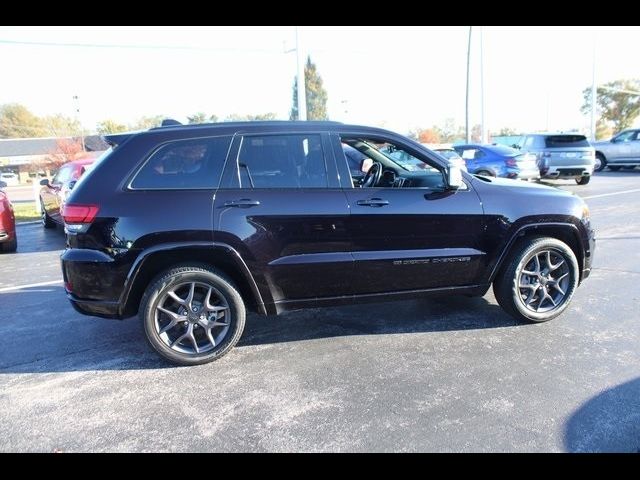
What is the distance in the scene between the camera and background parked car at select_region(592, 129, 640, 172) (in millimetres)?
19141

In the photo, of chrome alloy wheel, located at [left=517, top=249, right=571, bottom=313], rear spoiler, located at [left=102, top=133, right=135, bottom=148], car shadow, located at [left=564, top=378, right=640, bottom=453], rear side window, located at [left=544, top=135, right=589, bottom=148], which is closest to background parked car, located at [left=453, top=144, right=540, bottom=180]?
rear side window, located at [left=544, top=135, right=589, bottom=148]

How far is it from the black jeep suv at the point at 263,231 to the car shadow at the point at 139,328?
15.0 inches

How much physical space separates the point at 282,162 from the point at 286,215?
45 cm

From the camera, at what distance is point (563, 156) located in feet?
47.9

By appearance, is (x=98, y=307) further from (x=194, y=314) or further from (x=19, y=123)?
(x=19, y=123)

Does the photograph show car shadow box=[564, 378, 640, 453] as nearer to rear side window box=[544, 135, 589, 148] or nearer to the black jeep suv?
the black jeep suv

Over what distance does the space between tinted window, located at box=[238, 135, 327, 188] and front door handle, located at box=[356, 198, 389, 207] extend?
326 mm

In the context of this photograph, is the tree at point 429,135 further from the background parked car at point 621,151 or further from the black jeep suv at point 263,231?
the black jeep suv at point 263,231

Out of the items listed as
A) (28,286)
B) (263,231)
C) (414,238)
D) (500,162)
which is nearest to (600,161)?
(500,162)

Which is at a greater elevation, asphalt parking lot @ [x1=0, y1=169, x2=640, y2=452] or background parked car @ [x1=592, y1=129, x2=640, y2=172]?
background parked car @ [x1=592, y1=129, x2=640, y2=172]

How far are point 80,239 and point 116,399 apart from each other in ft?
3.84

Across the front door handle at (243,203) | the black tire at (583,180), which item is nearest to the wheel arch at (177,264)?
the front door handle at (243,203)

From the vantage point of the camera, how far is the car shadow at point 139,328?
3656mm
